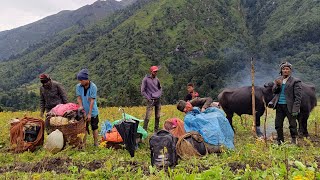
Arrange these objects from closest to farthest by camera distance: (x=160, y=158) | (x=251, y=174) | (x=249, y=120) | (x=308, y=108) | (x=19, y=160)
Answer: (x=251, y=174) → (x=160, y=158) → (x=19, y=160) → (x=308, y=108) → (x=249, y=120)

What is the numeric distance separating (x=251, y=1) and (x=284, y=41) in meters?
72.8

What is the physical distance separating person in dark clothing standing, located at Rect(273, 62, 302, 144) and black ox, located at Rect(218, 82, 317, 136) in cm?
162

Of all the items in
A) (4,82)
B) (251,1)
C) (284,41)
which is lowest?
(4,82)

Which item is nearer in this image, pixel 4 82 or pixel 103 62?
pixel 103 62

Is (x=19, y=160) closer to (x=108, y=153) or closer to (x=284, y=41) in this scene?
(x=108, y=153)

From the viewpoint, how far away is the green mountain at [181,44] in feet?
317

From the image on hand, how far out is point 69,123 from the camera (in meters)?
8.28

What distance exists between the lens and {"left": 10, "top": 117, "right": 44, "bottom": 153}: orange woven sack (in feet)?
27.8

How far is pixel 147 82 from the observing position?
1054cm

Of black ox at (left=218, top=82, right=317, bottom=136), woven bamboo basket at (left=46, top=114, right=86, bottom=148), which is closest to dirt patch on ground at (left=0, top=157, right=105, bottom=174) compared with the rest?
woven bamboo basket at (left=46, top=114, right=86, bottom=148)

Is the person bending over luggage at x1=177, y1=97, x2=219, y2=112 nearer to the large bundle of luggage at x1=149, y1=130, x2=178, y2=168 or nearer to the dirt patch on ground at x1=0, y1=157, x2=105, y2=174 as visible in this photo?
the large bundle of luggage at x1=149, y1=130, x2=178, y2=168

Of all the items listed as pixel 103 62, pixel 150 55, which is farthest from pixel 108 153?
pixel 103 62

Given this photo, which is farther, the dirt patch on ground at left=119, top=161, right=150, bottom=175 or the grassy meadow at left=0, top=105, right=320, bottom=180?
the dirt patch on ground at left=119, top=161, right=150, bottom=175

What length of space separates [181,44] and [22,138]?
119 m
